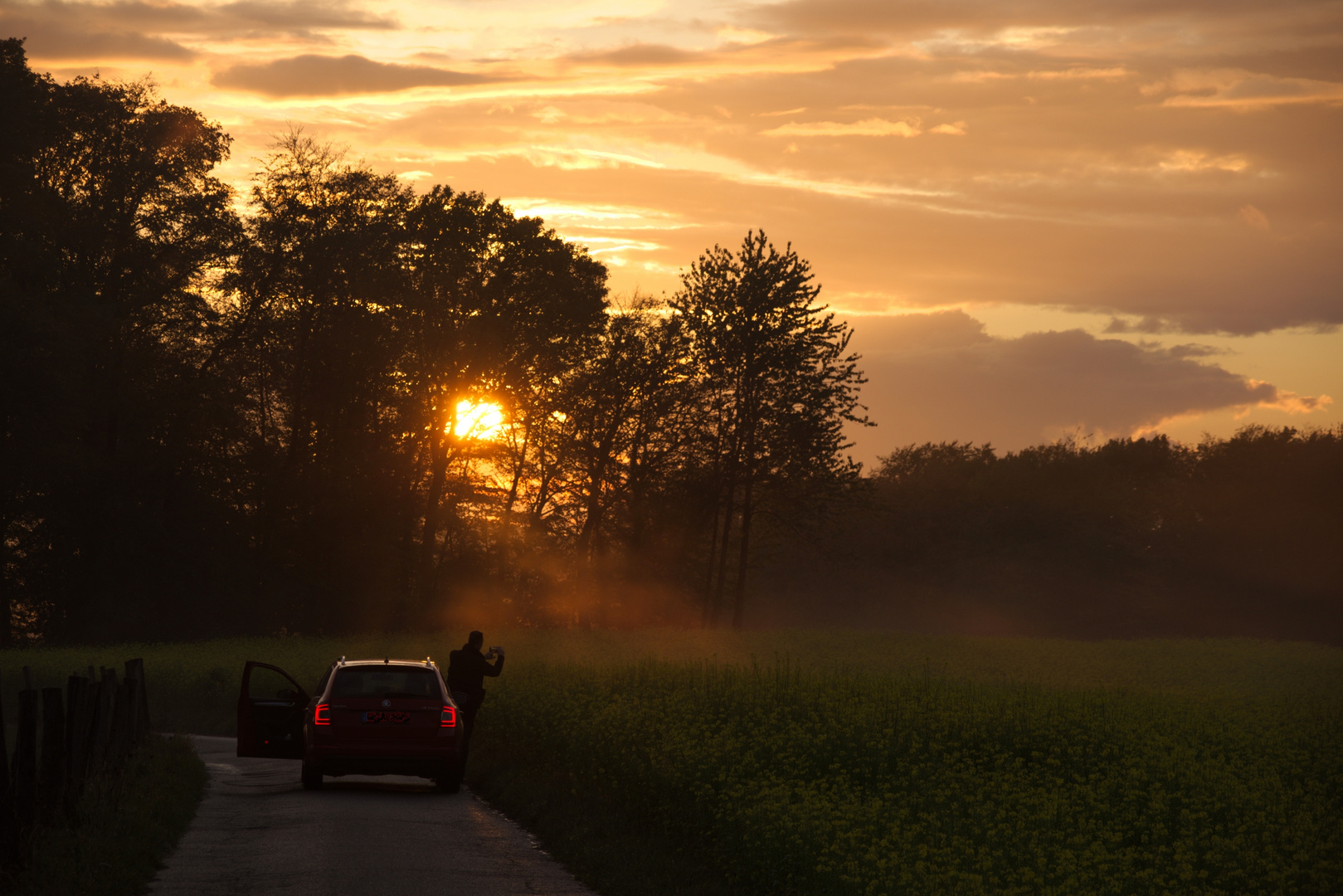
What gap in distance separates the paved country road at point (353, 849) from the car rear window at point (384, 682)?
1.29m

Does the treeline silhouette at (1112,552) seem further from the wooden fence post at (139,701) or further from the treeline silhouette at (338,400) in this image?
the wooden fence post at (139,701)

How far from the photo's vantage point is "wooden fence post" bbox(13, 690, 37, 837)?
11172mm

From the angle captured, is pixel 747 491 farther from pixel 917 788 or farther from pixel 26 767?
pixel 26 767

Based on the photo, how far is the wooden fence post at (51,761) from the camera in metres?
12.2

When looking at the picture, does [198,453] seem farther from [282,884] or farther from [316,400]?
[282,884]

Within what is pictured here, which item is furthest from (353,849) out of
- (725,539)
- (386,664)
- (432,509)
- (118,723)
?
(432,509)

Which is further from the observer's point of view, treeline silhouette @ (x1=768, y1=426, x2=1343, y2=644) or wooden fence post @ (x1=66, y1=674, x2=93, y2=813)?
treeline silhouette @ (x1=768, y1=426, x2=1343, y2=644)

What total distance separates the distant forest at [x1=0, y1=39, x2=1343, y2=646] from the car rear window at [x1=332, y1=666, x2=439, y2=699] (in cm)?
2970

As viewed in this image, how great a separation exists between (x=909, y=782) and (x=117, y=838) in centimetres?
709

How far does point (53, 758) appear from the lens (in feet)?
40.5

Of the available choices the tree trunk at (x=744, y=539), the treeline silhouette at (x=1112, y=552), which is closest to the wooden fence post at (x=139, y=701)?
the tree trunk at (x=744, y=539)

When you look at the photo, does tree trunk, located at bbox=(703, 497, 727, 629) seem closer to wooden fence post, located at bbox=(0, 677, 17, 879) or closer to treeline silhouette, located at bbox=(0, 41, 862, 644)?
treeline silhouette, located at bbox=(0, 41, 862, 644)

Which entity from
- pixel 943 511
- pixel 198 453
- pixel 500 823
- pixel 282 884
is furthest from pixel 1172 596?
pixel 282 884

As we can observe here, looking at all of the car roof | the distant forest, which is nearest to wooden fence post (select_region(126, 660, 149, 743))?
the car roof
